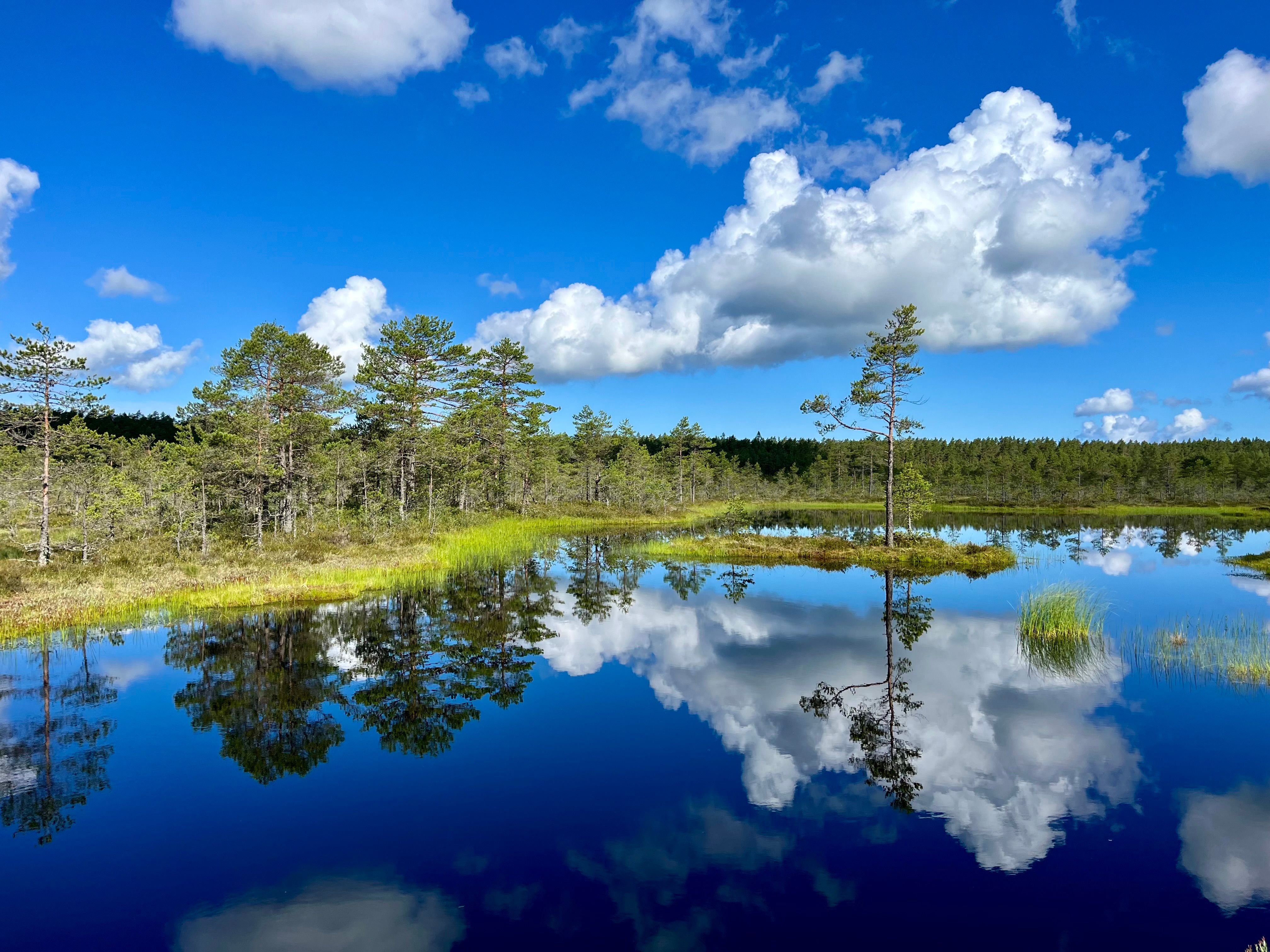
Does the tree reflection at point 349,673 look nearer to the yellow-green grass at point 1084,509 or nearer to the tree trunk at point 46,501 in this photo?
the tree trunk at point 46,501

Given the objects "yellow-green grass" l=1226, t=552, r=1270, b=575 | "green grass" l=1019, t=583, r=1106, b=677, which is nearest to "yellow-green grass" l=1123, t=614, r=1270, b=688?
"green grass" l=1019, t=583, r=1106, b=677

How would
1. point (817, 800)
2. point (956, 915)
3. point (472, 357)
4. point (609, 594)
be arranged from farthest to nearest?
point (472, 357) → point (609, 594) → point (817, 800) → point (956, 915)

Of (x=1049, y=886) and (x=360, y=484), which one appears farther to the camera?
(x=360, y=484)

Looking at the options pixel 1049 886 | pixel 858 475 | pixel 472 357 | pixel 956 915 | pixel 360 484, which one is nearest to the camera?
pixel 956 915

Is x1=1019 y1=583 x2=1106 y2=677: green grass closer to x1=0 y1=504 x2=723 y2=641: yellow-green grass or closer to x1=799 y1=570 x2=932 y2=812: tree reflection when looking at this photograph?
x1=799 y1=570 x2=932 y2=812: tree reflection

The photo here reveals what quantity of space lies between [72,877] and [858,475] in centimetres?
14434

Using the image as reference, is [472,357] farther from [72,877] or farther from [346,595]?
[72,877]

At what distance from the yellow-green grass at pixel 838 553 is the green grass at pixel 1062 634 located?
11.3 metres

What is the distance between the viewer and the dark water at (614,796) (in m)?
7.92

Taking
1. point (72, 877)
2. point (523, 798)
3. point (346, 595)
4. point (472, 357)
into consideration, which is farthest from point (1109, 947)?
point (472, 357)

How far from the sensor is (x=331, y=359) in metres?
41.7

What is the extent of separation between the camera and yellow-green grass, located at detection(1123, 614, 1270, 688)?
1686cm

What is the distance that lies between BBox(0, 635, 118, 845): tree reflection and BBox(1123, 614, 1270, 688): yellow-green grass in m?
25.3

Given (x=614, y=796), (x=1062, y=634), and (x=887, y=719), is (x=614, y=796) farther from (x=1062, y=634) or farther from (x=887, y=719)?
(x=1062, y=634)
